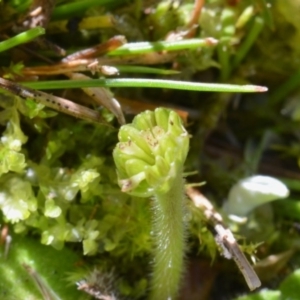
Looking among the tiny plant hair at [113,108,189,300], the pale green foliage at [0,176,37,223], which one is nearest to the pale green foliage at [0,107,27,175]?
the pale green foliage at [0,176,37,223]

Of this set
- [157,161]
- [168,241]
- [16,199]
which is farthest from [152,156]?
[16,199]

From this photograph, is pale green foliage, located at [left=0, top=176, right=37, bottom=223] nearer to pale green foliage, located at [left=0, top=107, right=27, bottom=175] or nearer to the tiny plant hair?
pale green foliage, located at [left=0, top=107, right=27, bottom=175]

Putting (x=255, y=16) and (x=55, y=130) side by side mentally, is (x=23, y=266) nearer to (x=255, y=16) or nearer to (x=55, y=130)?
(x=55, y=130)

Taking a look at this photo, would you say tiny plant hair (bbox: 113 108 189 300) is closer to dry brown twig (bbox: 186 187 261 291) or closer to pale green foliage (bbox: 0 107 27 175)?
dry brown twig (bbox: 186 187 261 291)

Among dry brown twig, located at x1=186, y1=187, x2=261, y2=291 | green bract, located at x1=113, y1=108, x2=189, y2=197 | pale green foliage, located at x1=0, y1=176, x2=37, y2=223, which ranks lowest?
dry brown twig, located at x1=186, y1=187, x2=261, y2=291

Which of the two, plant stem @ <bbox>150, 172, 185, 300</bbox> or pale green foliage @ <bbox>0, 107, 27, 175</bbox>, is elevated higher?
pale green foliage @ <bbox>0, 107, 27, 175</bbox>

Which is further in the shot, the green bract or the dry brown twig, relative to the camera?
the dry brown twig

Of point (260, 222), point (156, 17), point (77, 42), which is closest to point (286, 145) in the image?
point (260, 222)
